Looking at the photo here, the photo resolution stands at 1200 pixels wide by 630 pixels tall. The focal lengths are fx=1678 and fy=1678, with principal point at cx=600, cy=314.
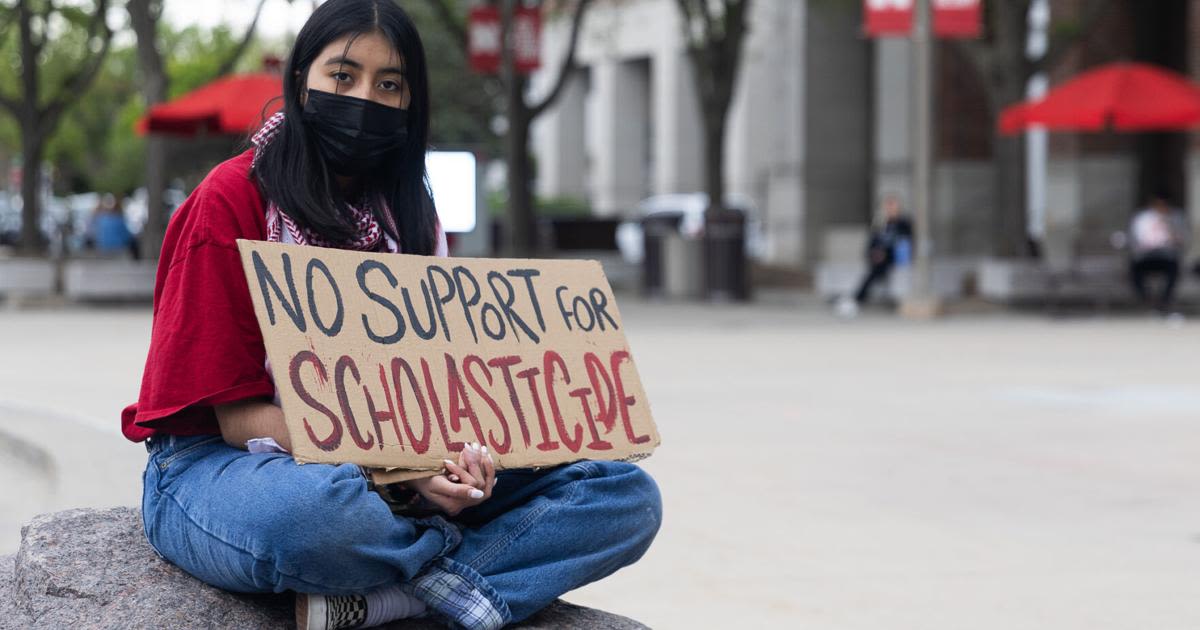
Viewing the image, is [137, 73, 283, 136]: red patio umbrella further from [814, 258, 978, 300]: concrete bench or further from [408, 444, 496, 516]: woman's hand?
[408, 444, 496, 516]: woman's hand

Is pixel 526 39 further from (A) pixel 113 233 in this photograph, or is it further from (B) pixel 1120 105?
(A) pixel 113 233

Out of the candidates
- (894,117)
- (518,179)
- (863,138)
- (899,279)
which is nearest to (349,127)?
(899,279)

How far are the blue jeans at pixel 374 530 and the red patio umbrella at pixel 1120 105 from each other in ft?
55.1

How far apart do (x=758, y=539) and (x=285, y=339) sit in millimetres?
3252

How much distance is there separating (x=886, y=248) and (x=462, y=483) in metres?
19.1

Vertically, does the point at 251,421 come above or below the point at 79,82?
below

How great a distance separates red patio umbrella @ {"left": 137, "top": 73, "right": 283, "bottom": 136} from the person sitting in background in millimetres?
10259

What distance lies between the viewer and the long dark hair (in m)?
3.54

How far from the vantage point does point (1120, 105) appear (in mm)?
19438

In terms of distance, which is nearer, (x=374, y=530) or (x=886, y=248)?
(x=374, y=530)

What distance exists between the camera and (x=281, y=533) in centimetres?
320

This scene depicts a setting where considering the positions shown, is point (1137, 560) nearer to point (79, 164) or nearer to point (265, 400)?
point (265, 400)

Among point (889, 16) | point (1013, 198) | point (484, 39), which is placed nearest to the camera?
point (889, 16)

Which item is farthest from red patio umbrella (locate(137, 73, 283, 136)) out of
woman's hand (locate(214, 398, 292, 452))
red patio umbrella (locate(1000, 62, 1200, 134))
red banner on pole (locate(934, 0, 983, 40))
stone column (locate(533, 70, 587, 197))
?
stone column (locate(533, 70, 587, 197))
